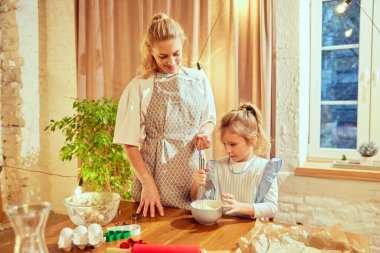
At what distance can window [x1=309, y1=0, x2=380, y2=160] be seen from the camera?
2482 millimetres

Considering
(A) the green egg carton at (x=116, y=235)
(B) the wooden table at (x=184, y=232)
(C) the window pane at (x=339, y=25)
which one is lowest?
(B) the wooden table at (x=184, y=232)

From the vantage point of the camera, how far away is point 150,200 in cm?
133

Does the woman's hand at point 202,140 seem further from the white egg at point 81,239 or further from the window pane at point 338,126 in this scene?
the window pane at point 338,126

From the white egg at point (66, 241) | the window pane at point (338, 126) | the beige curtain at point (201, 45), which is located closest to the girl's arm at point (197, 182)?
the white egg at point (66, 241)

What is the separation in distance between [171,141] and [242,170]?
0.35m

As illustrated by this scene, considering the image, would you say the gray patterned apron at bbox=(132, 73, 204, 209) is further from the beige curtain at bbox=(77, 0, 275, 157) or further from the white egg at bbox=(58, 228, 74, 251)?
the beige curtain at bbox=(77, 0, 275, 157)

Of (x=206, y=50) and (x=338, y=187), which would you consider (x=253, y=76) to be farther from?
(x=338, y=187)

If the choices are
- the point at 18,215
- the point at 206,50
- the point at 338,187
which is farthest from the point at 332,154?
the point at 18,215

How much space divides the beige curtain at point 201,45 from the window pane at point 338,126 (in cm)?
55

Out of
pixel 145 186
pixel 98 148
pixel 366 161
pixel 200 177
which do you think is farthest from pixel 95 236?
pixel 366 161

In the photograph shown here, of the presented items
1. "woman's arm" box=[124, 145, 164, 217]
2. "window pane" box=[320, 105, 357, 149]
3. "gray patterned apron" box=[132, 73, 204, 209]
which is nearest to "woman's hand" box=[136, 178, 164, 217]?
"woman's arm" box=[124, 145, 164, 217]

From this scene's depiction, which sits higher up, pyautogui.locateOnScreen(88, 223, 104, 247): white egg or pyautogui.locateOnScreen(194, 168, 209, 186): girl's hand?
pyautogui.locateOnScreen(194, 168, 209, 186): girl's hand

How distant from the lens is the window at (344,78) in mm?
2482

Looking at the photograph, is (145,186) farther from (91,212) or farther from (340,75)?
(340,75)
